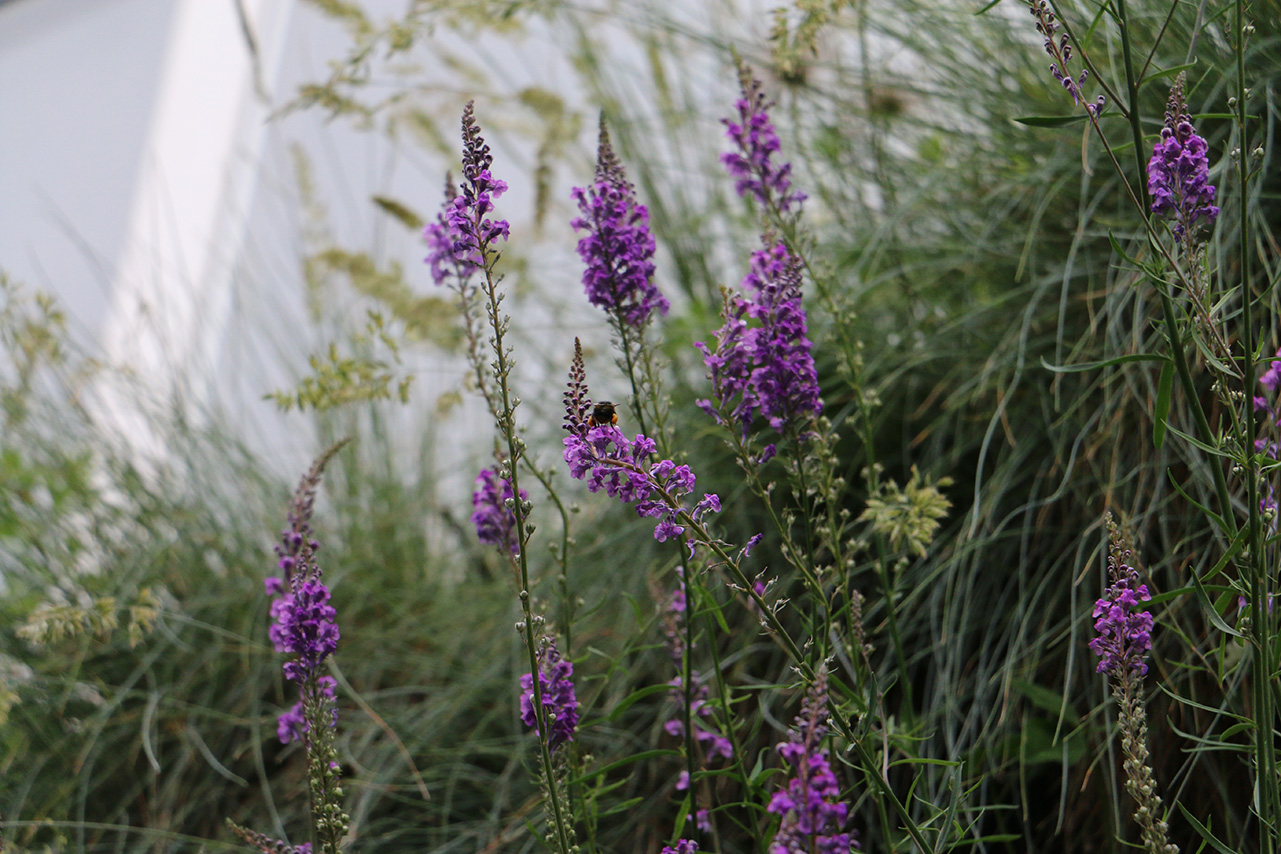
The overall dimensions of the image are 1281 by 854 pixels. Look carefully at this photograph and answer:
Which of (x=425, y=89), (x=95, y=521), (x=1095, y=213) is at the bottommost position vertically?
(x=1095, y=213)

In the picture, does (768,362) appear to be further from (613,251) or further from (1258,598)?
(1258,598)

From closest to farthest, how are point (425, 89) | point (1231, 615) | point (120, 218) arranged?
point (1231, 615) < point (425, 89) < point (120, 218)

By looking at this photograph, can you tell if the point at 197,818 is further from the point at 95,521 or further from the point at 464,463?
the point at 464,463

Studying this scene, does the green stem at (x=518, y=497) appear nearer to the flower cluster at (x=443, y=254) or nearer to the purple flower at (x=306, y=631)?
the purple flower at (x=306, y=631)

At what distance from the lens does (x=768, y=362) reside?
1.01 m

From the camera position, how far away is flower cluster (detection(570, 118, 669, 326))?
1072mm

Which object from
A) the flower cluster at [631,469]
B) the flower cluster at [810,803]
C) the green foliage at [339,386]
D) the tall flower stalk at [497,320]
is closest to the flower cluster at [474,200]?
the tall flower stalk at [497,320]

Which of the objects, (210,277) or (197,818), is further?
(210,277)

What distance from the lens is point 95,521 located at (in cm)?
240

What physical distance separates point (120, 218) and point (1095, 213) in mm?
3995

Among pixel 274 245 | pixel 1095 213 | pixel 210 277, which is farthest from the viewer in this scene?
pixel 274 245

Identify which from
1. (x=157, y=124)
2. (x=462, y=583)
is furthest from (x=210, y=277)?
(x=462, y=583)

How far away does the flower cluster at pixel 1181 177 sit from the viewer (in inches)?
36.1

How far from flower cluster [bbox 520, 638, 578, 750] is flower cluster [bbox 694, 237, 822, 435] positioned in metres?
0.29
